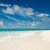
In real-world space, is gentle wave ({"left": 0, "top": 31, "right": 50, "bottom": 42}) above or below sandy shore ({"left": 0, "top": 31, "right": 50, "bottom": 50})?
above

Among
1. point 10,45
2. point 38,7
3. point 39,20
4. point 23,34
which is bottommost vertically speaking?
point 10,45

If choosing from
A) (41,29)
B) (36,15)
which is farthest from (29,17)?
(41,29)

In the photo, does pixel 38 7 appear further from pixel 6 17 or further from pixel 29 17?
pixel 6 17

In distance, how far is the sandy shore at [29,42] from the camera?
1.36 m

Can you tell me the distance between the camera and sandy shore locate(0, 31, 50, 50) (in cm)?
136

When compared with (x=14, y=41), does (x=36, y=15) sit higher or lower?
higher

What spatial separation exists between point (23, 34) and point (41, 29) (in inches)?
8.0

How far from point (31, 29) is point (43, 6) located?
0.94 feet

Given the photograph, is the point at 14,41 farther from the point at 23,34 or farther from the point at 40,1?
the point at 40,1

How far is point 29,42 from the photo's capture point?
1372 millimetres

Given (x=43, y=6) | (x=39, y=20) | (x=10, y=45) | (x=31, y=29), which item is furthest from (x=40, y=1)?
(x=10, y=45)

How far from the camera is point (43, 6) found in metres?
1.40

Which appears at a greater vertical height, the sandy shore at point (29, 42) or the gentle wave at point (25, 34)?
the gentle wave at point (25, 34)

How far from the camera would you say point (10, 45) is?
1.37 metres
